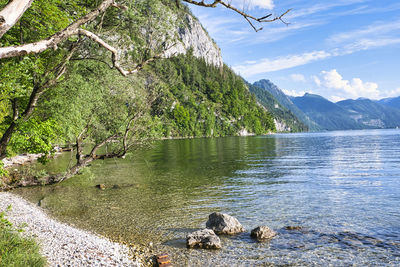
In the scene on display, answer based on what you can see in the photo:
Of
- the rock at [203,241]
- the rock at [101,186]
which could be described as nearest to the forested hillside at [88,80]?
the rock at [101,186]

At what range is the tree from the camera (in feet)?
20.1

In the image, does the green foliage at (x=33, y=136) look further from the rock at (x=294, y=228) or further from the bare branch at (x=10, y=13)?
the rock at (x=294, y=228)

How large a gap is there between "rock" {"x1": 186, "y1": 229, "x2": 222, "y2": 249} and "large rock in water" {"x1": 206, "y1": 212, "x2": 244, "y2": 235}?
5.20 ft

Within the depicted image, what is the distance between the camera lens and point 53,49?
12.2 m

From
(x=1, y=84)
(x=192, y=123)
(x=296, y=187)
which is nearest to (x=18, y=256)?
(x=1, y=84)

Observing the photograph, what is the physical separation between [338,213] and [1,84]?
2233 centimetres

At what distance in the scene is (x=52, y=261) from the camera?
10.9 metres

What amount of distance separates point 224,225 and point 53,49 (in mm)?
13089

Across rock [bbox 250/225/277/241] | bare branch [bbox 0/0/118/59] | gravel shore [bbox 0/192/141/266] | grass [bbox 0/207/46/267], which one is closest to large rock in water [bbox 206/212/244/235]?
rock [bbox 250/225/277/241]

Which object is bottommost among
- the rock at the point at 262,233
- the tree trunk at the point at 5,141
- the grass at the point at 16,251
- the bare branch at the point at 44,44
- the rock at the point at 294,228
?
the rock at the point at 294,228

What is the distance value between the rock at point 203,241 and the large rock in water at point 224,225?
5.20ft

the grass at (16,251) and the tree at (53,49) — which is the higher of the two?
the tree at (53,49)

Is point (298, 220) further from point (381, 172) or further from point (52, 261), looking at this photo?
point (381, 172)

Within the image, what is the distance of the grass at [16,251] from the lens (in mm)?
9031
